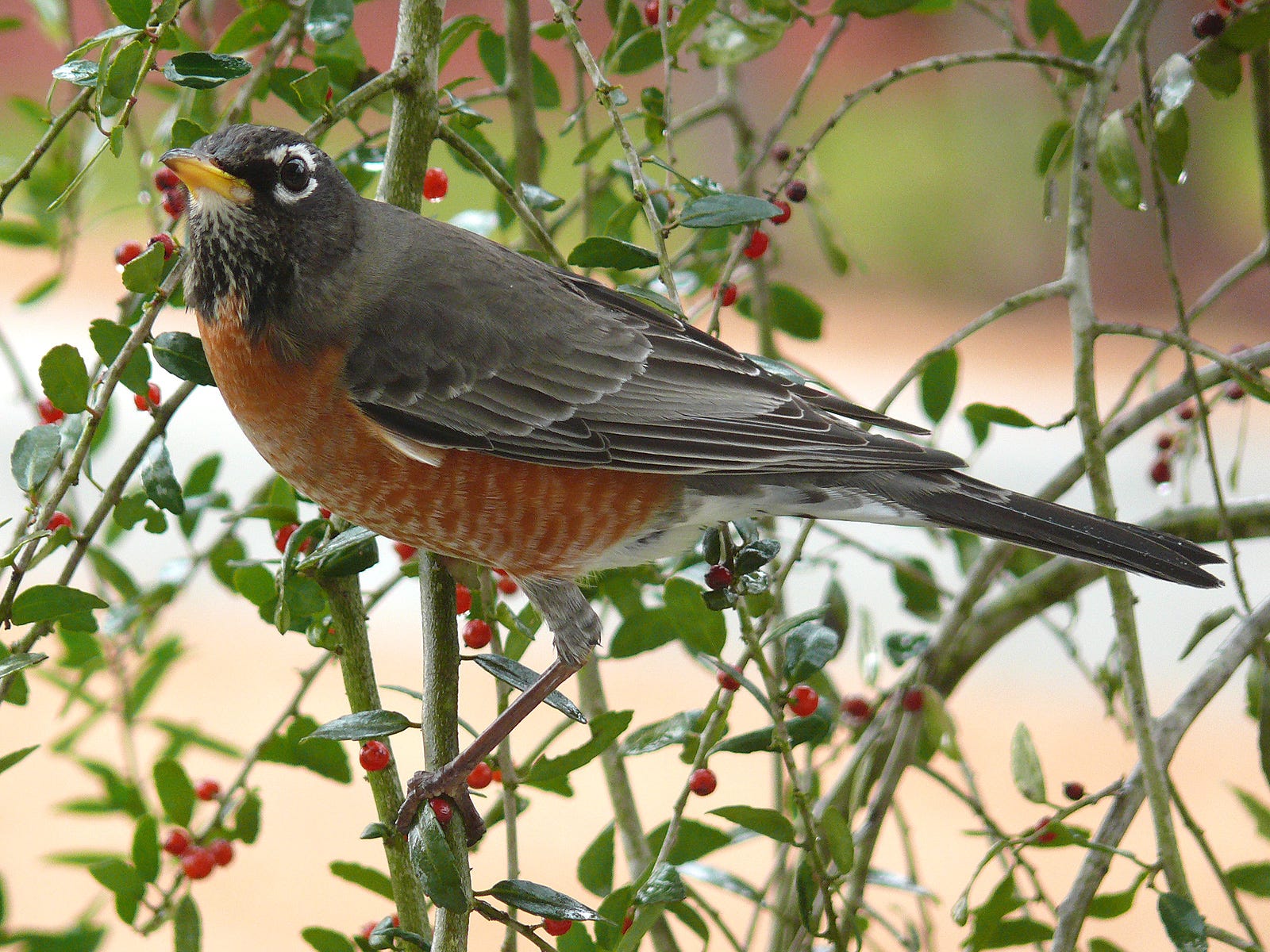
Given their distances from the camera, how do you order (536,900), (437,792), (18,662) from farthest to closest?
(437,792)
(536,900)
(18,662)

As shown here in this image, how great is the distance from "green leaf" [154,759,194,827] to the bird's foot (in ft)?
1.03

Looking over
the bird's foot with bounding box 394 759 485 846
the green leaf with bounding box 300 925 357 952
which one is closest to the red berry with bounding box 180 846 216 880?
the green leaf with bounding box 300 925 357 952

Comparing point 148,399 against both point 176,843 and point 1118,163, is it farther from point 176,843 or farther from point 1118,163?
point 1118,163

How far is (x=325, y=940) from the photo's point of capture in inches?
54.6

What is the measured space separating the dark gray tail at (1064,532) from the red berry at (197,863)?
93 centimetres

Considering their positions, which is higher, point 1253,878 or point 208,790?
point 1253,878

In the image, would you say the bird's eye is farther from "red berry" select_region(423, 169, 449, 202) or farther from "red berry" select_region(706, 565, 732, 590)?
"red berry" select_region(706, 565, 732, 590)

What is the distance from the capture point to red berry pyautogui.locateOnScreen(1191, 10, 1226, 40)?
1493mm

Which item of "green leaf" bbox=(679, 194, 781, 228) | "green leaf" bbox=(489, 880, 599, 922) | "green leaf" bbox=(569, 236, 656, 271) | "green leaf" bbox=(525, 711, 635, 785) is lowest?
"green leaf" bbox=(489, 880, 599, 922)

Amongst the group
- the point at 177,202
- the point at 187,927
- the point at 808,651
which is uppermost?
the point at 177,202

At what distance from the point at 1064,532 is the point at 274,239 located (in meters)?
0.94

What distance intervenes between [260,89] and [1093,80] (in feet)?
3.19

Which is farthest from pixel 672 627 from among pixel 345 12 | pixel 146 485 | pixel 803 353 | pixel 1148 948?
pixel 803 353

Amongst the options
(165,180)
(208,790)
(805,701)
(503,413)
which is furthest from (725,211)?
(208,790)
